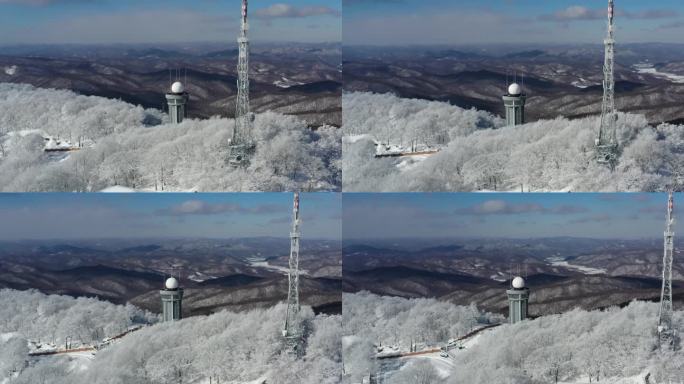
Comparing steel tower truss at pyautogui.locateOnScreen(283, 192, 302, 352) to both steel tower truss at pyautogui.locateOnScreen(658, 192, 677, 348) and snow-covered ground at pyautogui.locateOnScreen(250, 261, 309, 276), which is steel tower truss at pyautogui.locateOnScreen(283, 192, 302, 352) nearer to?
snow-covered ground at pyautogui.locateOnScreen(250, 261, 309, 276)

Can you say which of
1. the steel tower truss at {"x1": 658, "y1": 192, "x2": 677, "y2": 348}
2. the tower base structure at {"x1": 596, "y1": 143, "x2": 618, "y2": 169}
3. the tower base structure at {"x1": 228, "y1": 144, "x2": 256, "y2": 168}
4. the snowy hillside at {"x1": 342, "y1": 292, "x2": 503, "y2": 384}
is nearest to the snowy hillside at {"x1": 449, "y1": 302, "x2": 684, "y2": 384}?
the steel tower truss at {"x1": 658, "y1": 192, "x2": 677, "y2": 348}

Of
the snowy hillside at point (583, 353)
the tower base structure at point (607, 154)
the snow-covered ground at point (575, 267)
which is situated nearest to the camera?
the snowy hillside at point (583, 353)

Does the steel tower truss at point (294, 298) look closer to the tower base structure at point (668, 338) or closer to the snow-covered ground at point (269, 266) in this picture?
the snow-covered ground at point (269, 266)

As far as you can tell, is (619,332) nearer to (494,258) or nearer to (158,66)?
(494,258)

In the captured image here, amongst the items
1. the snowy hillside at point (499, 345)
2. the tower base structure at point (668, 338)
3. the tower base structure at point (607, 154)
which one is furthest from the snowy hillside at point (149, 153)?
the tower base structure at point (668, 338)

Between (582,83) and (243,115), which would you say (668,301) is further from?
(243,115)

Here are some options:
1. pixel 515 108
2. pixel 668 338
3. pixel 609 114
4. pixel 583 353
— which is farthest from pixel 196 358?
pixel 609 114
